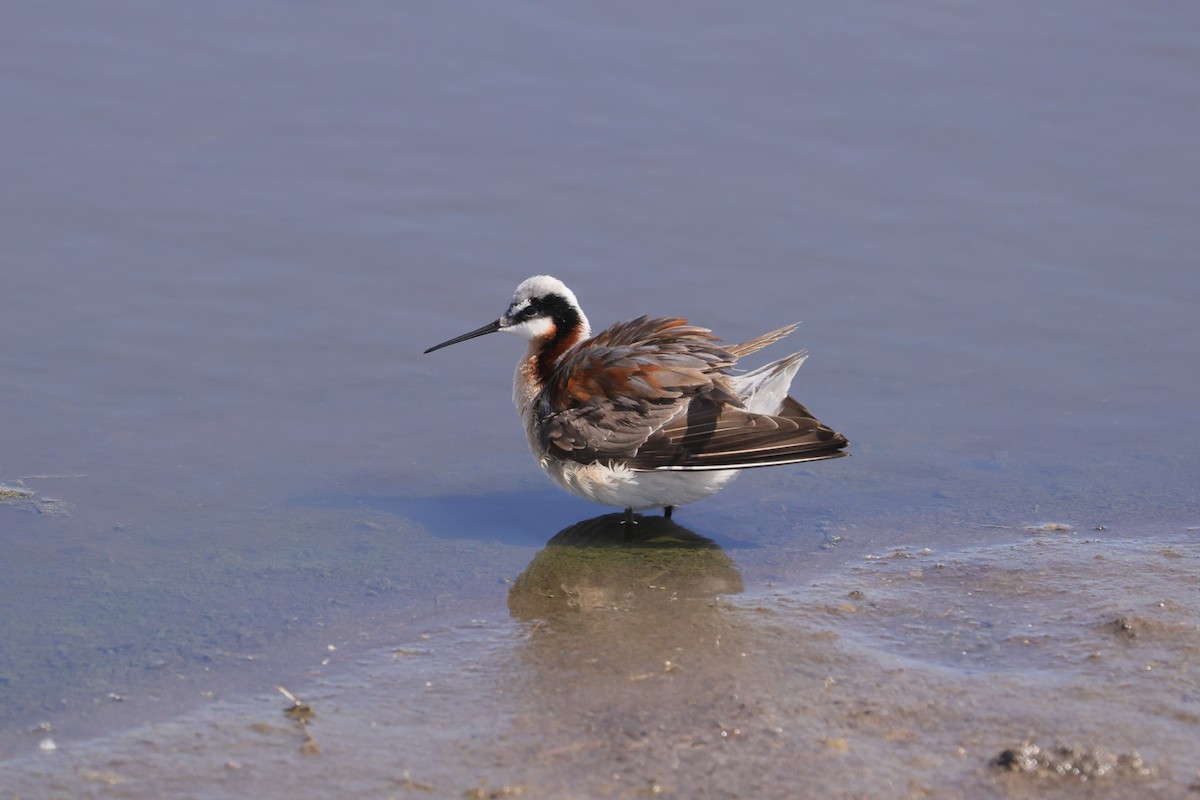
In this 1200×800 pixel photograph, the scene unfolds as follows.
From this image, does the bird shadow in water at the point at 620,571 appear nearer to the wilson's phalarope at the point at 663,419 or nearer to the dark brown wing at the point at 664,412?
the wilson's phalarope at the point at 663,419

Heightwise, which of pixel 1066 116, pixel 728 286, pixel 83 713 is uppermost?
pixel 1066 116

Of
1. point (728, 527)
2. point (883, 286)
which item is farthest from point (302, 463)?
point (883, 286)

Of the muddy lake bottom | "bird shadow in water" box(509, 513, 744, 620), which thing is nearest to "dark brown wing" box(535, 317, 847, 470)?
"bird shadow in water" box(509, 513, 744, 620)

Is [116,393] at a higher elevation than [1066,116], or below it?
below

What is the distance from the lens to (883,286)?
11.3 m

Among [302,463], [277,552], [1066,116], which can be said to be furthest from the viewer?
[1066,116]

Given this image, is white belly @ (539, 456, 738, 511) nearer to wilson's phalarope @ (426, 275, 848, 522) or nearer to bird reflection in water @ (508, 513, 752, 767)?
wilson's phalarope @ (426, 275, 848, 522)

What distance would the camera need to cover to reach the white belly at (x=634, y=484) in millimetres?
8055

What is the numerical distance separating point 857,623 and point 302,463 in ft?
12.7

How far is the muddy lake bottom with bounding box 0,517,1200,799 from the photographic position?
5316mm

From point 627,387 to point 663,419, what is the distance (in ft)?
0.98

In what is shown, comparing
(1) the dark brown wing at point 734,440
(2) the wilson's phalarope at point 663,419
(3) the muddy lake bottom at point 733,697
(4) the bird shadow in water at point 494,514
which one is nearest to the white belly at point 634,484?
(2) the wilson's phalarope at point 663,419

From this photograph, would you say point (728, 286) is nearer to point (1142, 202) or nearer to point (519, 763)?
point (1142, 202)

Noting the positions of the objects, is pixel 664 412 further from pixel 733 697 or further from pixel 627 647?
pixel 733 697
